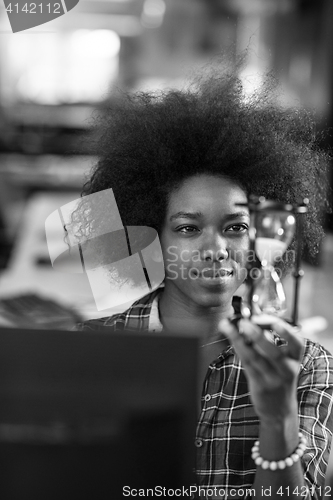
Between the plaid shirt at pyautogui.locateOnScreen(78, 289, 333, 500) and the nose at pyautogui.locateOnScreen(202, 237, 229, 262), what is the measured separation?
0.11m

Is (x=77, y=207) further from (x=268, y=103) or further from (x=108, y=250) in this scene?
(x=268, y=103)

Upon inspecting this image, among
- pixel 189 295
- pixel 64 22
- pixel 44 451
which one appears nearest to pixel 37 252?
pixel 64 22

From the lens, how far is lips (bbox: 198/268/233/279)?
0.73 m

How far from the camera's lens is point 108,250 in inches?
34.9

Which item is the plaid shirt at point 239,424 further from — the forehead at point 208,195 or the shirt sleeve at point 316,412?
the forehead at point 208,195

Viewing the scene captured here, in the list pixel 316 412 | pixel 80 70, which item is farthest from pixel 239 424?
pixel 80 70

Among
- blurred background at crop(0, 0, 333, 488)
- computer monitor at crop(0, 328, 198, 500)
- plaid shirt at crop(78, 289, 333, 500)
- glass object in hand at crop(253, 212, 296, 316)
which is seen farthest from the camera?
blurred background at crop(0, 0, 333, 488)

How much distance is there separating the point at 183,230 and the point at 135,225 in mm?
122

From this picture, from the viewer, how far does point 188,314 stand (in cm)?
80

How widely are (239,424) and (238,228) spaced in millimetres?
227

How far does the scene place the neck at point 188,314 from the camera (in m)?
0.76

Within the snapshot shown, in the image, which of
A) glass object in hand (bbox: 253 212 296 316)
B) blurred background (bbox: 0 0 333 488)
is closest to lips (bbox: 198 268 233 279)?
glass object in hand (bbox: 253 212 296 316)

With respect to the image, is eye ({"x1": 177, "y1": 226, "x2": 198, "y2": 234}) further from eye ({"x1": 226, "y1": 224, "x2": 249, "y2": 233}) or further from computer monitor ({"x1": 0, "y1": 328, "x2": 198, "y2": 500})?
computer monitor ({"x1": 0, "y1": 328, "x2": 198, "y2": 500})

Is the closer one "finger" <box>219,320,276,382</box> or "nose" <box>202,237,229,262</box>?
"finger" <box>219,320,276,382</box>
